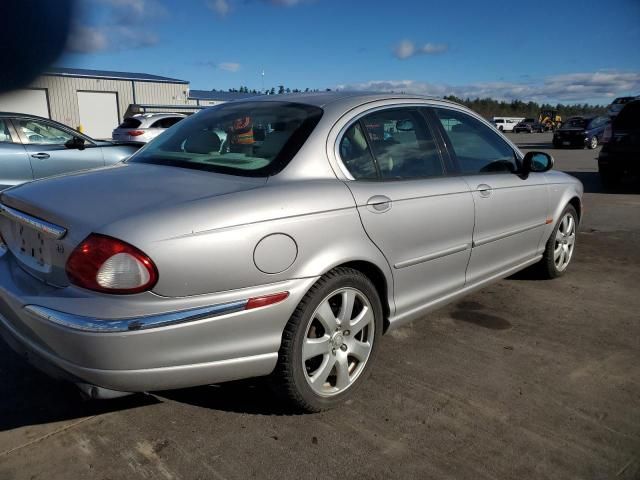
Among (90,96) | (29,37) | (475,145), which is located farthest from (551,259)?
(90,96)

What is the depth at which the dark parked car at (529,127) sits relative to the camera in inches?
2106

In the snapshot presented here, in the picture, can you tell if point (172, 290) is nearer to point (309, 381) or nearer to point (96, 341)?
point (96, 341)

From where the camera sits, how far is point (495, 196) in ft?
12.4

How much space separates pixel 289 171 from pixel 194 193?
0.49 metres

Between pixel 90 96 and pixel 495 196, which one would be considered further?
pixel 90 96

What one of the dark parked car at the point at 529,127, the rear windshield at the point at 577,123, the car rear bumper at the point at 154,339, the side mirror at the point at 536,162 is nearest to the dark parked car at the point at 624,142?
the side mirror at the point at 536,162

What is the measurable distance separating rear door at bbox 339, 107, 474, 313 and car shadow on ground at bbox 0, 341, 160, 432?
155 cm

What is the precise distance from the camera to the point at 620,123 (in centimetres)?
1101

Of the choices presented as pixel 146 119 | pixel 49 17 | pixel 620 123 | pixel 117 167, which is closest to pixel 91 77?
pixel 49 17

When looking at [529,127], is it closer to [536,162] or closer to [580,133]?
[580,133]

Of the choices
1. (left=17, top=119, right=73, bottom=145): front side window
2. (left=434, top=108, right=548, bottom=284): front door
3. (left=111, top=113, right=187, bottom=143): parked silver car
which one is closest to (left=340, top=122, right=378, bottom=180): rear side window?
(left=434, top=108, right=548, bottom=284): front door

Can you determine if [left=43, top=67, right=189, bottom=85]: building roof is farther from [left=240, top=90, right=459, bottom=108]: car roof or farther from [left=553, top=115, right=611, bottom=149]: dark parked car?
[left=240, top=90, right=459, bottom=108]: car roof

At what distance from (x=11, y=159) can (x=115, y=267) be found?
242 inches

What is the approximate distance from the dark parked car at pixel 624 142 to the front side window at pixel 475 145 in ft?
26.6
